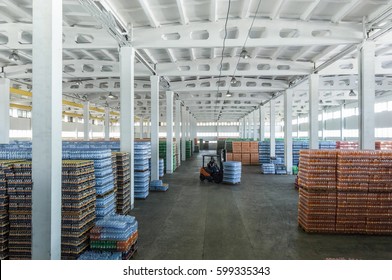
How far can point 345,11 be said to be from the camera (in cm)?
795

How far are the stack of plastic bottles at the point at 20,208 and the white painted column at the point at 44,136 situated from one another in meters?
1.04

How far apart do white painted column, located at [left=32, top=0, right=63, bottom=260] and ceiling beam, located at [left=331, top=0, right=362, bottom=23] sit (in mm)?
7685

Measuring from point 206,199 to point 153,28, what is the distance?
262 inches

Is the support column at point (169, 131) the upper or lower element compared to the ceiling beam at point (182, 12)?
lower

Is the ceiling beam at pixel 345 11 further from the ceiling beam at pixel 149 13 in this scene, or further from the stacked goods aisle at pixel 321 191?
the ceiling beam at pixel 149 13

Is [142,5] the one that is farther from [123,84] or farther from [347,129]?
[347,129]

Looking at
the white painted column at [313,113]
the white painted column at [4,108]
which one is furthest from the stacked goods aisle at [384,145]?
the white painted column at [4,108]

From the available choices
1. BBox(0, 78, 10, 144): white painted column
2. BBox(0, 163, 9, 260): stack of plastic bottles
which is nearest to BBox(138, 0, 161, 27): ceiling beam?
BBox(0, 163, 9, 260): stack of plastic bottles

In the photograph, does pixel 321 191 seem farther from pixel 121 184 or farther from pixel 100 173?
pixel 121 184

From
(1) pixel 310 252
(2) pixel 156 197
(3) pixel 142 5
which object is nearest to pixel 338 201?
(1) pixel 310 252

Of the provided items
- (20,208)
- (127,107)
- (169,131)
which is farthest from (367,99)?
(169,131)

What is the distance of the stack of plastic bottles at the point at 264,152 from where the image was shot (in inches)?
883

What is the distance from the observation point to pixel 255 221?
25.7 ft

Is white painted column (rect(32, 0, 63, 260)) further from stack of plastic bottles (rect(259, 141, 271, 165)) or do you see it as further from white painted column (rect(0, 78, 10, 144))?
stack of plastic bottles (rect(259, 141, 271, 165))
